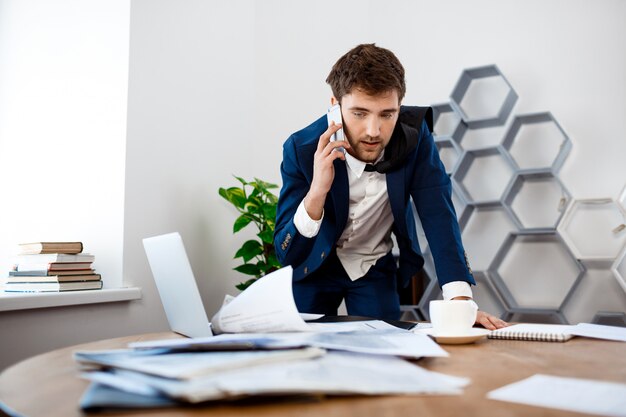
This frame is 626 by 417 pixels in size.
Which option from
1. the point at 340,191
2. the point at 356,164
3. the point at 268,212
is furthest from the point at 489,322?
the point at 268,212

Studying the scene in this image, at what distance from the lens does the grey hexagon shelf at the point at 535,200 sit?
9.09ft

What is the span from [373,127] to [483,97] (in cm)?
176

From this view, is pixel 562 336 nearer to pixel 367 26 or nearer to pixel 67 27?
pixel 67 27

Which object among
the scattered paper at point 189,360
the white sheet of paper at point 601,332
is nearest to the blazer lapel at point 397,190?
the white sheet of paper at point 601,332

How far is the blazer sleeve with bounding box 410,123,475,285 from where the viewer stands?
150 cm

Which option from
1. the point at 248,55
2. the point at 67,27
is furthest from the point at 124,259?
the point at 248,55

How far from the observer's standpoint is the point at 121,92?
2.21m

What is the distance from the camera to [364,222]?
175cm

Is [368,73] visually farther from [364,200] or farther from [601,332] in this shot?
[601,332]

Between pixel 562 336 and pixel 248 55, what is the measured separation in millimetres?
2678

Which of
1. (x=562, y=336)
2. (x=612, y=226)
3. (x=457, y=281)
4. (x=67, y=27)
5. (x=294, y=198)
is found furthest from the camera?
(x=612, y=226)

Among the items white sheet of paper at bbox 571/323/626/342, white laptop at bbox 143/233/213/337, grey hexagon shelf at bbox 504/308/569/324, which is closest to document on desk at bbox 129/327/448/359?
white laptop at bbox 143/233/213/337

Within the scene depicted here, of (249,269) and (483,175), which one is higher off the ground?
(483,175)

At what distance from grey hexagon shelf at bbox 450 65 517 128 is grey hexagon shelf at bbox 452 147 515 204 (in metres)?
0.18
